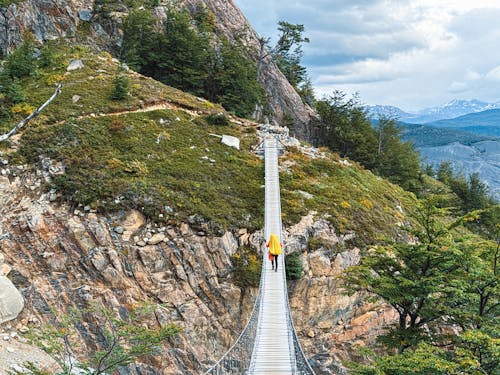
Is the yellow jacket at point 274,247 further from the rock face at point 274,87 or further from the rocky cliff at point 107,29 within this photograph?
the rock face at point 274,87

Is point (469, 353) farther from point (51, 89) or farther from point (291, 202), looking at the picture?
point (51, 89)

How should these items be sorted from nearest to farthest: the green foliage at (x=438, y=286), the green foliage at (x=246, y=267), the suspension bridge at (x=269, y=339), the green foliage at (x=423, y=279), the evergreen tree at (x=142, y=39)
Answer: the green foliage at (x=438, y=286)
the suspension bridge at (x=269, y=339)
the green foliage at (x=423, y=279)
the green foliage at (x=246, y=267)
the evergreen tree at (x=142, y=39)

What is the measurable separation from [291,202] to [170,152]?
23.6ft

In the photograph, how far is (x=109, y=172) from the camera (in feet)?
59.8

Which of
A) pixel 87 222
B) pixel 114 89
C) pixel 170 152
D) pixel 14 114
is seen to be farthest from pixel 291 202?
pixel 14 114

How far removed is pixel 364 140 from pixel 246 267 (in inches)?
1103

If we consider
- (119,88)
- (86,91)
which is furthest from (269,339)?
(86,91)

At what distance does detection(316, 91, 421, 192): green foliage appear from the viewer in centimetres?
4191

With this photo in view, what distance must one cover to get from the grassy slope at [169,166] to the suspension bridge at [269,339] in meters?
3.07

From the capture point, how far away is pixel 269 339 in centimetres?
1242

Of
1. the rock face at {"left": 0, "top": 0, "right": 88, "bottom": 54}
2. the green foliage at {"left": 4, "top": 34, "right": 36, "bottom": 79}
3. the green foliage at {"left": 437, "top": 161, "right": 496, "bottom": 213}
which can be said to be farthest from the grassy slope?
the green foliage at {"left": 437, "top": 161, "right": 496, "bottom": 213}

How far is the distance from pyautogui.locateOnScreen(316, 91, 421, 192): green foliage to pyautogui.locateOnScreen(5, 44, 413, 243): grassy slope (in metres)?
14.4

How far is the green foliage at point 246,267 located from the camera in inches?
669

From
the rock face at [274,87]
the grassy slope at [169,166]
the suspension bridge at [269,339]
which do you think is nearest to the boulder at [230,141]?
the grassy slope at [169,166]
